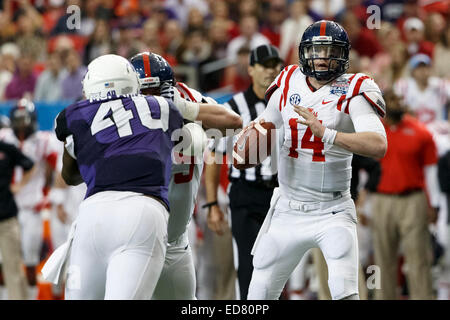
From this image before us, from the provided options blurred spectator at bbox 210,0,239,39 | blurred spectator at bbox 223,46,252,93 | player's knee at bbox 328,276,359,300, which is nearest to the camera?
player's knee at bbox 328,276,359,300

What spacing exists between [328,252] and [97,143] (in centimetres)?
142

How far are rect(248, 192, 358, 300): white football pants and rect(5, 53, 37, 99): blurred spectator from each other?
23.9ft

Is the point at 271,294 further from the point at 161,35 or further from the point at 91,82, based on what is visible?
the point at 161,35

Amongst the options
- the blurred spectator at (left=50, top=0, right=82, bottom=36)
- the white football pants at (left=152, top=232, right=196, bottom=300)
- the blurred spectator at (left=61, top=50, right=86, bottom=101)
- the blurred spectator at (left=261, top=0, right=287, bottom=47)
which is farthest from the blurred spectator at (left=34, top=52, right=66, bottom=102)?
the white football pants at (left=152, top=232, right=196, bottom=300)

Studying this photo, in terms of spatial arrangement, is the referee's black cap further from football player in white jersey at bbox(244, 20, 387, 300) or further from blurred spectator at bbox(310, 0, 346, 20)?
blurred spectator at bbox(310, 0, 346, 20)

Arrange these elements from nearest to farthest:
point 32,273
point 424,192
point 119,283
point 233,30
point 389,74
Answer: point 119,283 < point 424,192 < point 32,273 < point 389,74 < point 233,30

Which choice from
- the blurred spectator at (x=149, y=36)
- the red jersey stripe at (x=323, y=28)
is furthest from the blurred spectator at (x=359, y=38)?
the red jersey stripe at (x=323, y=28)

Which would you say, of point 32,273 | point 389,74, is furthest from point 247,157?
point 389,74

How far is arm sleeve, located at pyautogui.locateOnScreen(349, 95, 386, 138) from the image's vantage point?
4766 mm

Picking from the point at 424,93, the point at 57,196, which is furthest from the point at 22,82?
the point at 424,93

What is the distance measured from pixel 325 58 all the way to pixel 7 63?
821cm

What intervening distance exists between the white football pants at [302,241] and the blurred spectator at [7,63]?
25.3 feet

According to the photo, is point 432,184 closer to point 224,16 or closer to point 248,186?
point 248,186
